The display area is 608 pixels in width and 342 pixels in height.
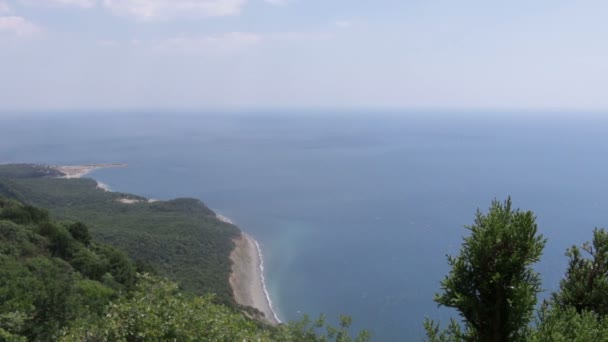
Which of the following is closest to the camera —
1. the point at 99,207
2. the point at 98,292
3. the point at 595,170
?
the point at 98,292

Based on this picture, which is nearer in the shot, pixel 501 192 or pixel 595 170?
pixel 501 192

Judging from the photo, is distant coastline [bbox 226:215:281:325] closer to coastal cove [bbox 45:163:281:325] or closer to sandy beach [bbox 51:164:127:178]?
coastal cove [bbox 45:163:281:325]

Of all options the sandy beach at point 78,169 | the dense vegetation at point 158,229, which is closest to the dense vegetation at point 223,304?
the dense vegetation at point 158,229

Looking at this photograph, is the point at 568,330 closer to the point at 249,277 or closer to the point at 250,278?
the point at 250,278

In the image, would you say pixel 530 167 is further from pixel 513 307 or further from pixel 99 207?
pixel 513 307

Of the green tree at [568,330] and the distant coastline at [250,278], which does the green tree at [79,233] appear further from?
the green tree at [568,330]

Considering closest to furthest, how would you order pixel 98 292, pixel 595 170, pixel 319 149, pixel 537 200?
1. pixel 98 292
2. pixel 537 200
3. pixel 595 170
4. pixel 319 149

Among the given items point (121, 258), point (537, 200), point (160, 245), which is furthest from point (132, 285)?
point (537, 200)

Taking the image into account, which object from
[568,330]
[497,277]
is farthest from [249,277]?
[568,330]
